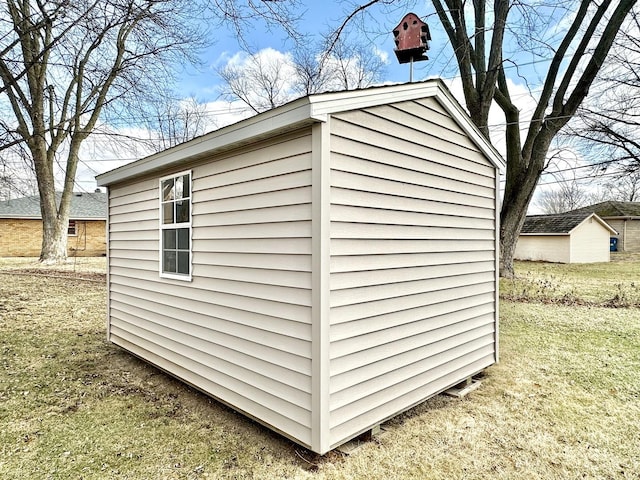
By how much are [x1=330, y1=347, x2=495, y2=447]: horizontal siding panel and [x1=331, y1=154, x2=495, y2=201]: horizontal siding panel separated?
160 centimetres

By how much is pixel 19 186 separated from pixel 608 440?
14853 millimetres

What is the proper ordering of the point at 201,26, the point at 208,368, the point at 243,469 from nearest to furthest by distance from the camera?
the point at 243,469
the point at 208,368
the point at 201,26

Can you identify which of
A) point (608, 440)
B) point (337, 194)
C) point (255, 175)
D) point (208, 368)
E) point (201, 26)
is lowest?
point (608, 440)

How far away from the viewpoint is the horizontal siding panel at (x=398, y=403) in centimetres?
265

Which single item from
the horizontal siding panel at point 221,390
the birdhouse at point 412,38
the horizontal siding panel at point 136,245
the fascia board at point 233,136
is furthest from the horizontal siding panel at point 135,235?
the birdhouse at point 412,38

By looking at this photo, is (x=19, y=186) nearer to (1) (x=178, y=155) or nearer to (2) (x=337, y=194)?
(1) (x=178, y=155)

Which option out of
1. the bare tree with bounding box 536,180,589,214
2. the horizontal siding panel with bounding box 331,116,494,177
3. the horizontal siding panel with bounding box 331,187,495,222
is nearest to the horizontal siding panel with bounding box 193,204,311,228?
the horizontal siding panel with bounding box 331,187,495,222

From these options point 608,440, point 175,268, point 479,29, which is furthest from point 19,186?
point 608,440

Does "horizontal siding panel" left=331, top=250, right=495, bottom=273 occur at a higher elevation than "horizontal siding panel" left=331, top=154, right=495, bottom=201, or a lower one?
lower

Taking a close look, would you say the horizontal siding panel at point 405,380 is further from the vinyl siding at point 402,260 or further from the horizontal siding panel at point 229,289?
the horizontal siding panel at point 229,289

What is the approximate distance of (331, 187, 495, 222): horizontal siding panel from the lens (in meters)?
2.71

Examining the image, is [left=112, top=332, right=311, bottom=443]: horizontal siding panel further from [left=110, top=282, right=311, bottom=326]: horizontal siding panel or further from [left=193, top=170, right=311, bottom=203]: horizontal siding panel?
[left=193, top=170, right=311, bottom=203]: horizontal siding panel

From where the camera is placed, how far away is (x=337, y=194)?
2639mm

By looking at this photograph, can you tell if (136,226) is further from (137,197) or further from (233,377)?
(233,377)
